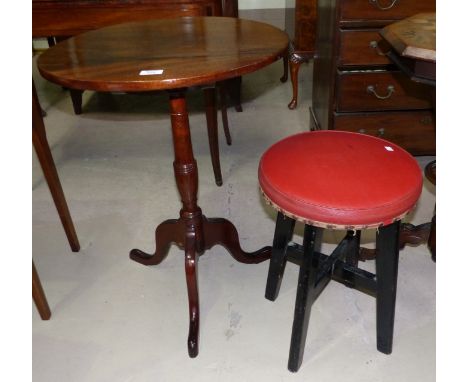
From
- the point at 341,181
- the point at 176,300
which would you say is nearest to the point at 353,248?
the point at 341,181

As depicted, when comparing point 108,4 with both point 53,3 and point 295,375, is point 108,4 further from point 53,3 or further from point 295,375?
point 295,375

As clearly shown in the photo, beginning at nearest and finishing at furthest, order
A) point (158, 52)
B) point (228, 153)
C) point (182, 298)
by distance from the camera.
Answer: point (158, 52), point (182, 298), point (228, 153)

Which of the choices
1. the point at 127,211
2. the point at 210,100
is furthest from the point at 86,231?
the point at 210,100

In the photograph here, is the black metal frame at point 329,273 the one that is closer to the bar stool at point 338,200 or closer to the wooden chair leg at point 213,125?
the bar stool at point 338,200

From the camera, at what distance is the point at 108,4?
240 centimetres

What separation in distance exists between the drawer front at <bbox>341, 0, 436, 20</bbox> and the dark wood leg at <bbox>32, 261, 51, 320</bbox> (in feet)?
5.24

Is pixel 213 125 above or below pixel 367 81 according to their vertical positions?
below

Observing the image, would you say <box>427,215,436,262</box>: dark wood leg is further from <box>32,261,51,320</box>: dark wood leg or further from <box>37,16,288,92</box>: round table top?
Result: <box>32,261,51,320</box>: dark wood leg

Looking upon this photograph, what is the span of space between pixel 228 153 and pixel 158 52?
4.39 feet

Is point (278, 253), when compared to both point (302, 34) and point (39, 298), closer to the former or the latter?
point (39, 298)

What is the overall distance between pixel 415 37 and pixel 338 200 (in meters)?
0.49

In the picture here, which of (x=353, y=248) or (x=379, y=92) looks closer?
(x=353, y=248)

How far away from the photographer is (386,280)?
52.2 inches
